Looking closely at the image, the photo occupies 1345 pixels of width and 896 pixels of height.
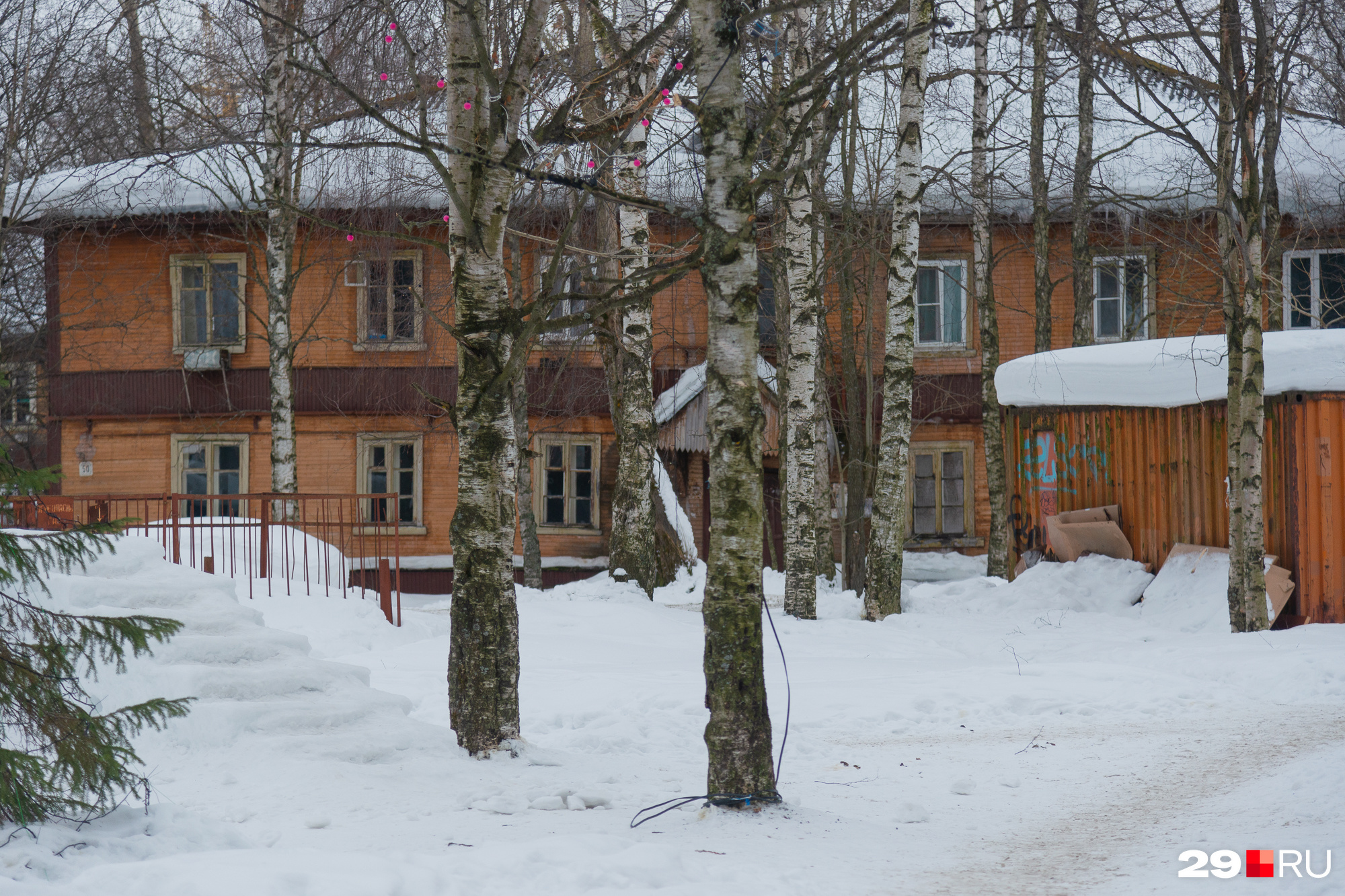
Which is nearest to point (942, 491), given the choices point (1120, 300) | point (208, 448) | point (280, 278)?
point (1120, 300)

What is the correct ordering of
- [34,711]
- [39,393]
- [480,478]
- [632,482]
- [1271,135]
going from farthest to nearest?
[39,393] < [632,482] < [1271,135] < [480,478] < [34,711]

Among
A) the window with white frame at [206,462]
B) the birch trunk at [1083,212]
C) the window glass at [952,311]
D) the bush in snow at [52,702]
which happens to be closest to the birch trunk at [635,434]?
the birch trunk at [1083,212]

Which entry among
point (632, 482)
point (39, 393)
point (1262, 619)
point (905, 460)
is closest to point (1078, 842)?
point (1262, 619)

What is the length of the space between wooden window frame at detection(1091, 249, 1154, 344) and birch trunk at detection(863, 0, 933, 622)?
8114 millimetres

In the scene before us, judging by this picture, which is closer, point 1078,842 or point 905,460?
point 1078,842

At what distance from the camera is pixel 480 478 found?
6344mm

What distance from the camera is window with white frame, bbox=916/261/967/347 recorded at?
68.4 ft

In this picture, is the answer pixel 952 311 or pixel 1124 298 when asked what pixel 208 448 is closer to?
pixel 952 311

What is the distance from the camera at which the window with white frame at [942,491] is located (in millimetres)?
20922

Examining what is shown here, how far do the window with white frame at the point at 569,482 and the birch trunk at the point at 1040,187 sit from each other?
7676 millimetres

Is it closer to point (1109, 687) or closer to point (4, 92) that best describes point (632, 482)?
point (1109, 687)

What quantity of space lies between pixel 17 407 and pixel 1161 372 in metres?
23.9

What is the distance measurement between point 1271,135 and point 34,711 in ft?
32.9

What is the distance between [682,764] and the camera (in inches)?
268
